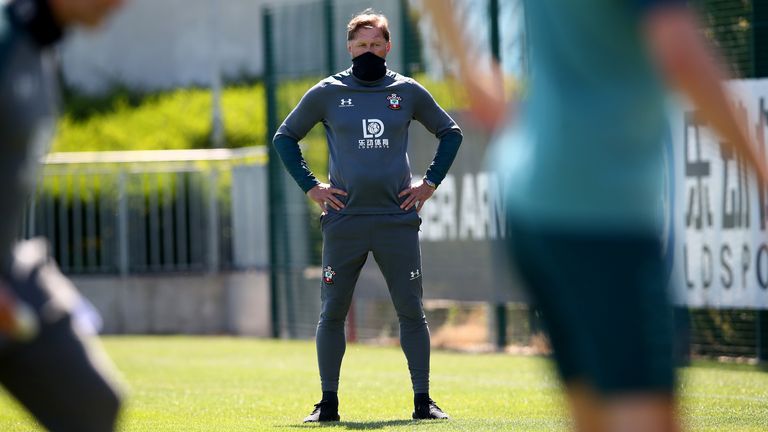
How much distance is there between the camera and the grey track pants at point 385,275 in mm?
8766

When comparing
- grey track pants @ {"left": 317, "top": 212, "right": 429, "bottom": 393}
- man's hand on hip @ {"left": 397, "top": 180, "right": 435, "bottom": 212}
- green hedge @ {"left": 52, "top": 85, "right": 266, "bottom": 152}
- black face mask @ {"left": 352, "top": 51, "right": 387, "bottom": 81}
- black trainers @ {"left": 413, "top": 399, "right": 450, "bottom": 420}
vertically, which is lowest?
black trainers @ {"left": 413, "top": 399, "right": 450, "bottom": 420}

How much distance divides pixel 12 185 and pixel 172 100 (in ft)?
102

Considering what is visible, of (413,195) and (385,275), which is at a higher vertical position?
(413,195)

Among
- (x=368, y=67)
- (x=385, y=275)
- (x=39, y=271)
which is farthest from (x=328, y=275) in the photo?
(x=39, y=271)

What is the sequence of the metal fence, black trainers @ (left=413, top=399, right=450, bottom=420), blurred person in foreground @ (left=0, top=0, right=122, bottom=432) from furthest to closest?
the metal fence → black trainers @ (left=413, top=399, right=450, bottom=420) → blurred person in foreground @ (left=0, top=0, right=122, bottom=432)

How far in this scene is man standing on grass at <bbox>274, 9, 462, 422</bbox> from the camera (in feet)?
28.8

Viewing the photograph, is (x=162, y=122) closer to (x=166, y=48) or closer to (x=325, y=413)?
(x=166, y=48)

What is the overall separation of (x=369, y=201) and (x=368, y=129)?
1.38 ft

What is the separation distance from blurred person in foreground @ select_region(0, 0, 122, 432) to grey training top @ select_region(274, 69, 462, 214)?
4.65 meters

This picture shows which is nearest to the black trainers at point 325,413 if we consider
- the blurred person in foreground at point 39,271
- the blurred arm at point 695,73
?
the blurred person in foreground at point 39,271

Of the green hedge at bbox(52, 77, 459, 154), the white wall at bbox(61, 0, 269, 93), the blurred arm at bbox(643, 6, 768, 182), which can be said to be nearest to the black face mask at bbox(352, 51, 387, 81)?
the blurred arm at bbox(643, 6, 768, 182)

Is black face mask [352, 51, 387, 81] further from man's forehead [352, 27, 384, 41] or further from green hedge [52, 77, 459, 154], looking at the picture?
green hedge [52, 77, 459, 154]

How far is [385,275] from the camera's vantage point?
8805 millimetres

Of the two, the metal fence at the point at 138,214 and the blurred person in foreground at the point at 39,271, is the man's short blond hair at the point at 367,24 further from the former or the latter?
the metal fence at the point at 138,214
